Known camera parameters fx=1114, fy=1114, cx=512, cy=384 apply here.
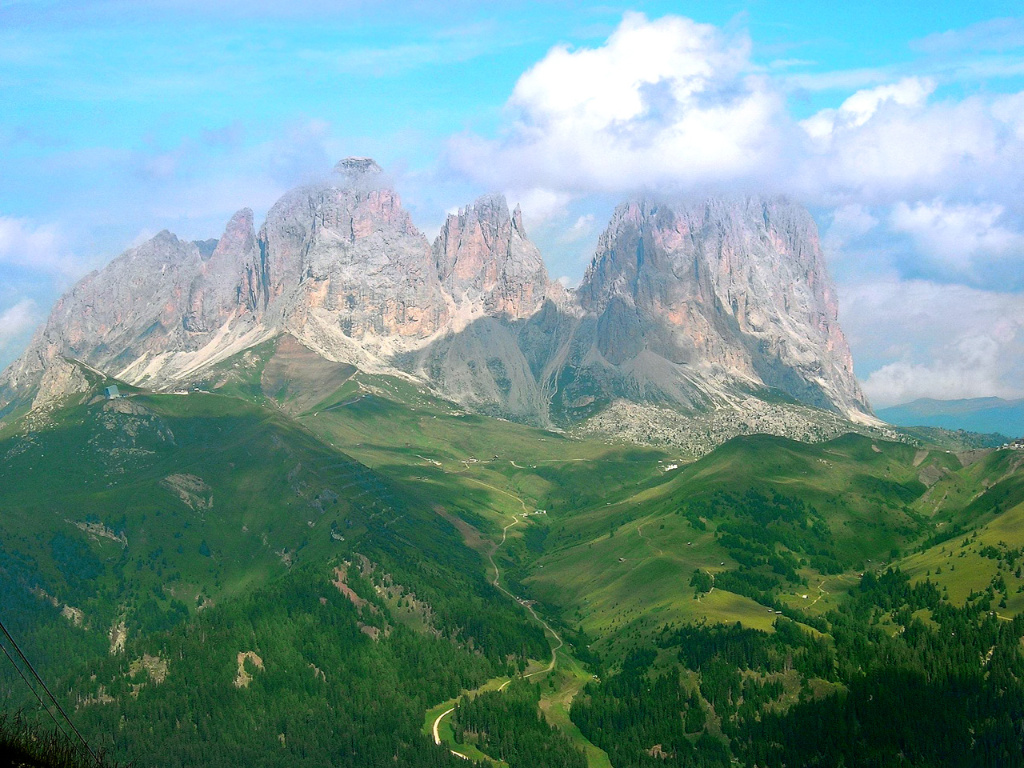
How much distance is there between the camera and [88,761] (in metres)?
50.5

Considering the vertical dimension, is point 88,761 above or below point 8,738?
below

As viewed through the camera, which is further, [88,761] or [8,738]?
[88,761]

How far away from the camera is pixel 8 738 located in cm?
4391

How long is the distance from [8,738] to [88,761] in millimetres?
7333
